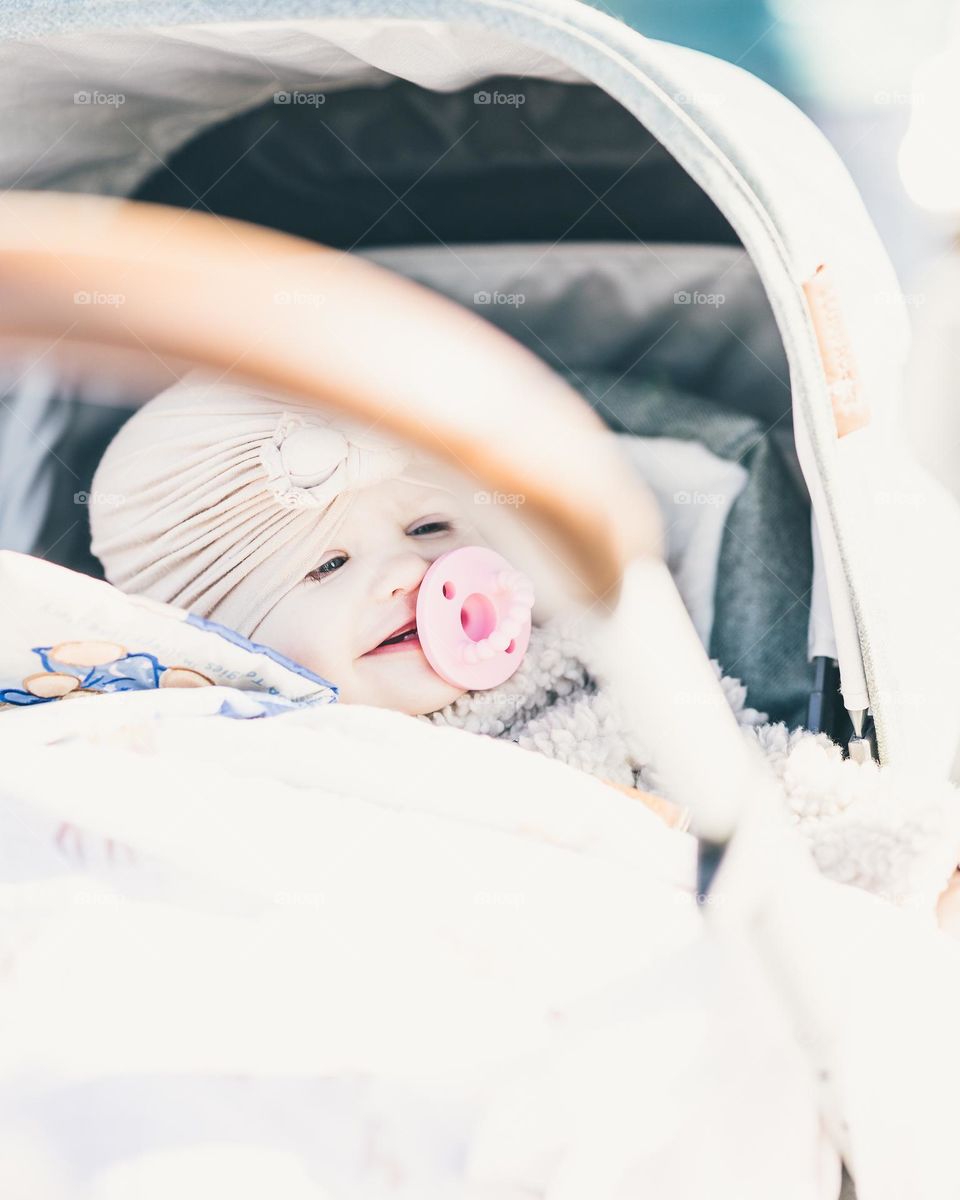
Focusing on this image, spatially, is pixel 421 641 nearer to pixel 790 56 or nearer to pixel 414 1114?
pixel 414 1114

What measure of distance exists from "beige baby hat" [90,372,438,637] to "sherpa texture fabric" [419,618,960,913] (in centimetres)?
19

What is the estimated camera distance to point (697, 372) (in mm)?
1046

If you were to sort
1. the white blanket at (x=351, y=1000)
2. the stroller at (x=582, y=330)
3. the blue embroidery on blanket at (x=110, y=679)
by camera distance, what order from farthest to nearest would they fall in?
the blue embroidery on blanket at (x=110, y=679)
the stroller at (x=582, y=330)
the white blanket at (x=351, y=1000)

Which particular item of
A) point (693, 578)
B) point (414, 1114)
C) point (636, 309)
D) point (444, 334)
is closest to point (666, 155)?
point (636, 309)

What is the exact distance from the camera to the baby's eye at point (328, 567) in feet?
2.93

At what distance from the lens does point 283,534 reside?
2.89 feet

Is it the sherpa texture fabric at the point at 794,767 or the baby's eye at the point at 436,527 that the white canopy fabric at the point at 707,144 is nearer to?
the sherpa texture fabric at the point at 794,767

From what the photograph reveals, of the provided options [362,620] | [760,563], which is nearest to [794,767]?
[760,563]

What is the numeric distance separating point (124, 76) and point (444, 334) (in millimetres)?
→ 307

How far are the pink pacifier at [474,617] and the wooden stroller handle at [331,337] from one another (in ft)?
0.21

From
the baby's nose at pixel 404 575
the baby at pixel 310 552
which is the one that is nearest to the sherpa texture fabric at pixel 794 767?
the baby at pixel 310 552

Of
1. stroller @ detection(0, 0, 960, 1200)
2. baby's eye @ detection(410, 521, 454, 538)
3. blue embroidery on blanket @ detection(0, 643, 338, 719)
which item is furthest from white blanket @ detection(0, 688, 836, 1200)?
baby's eye @ detection(410, 521, 454, 538)

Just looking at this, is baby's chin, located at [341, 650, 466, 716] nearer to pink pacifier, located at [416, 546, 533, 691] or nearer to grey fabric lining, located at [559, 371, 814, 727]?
pink pacifier, located at [416, 546, 533, 691]

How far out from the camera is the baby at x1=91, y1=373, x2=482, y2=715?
0.87 metres
